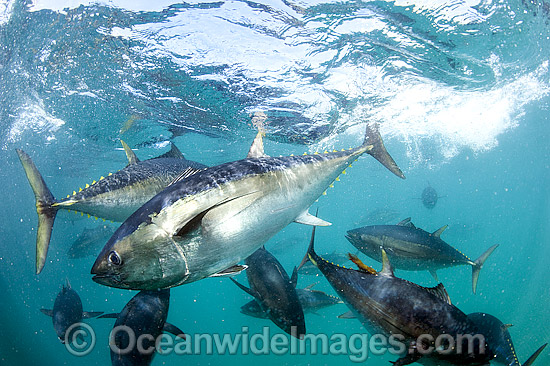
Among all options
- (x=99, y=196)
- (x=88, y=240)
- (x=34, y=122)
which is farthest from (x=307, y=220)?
(x=34, y=122)

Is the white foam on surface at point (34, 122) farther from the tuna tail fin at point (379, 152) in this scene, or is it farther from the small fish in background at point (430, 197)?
the small fish in background at point (430, 197)

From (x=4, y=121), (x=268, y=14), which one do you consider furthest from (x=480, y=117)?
(x=4, y=121)

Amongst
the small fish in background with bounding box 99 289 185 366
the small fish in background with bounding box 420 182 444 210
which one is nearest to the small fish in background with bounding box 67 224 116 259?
the small fish in background with bounding box 99 289 185 366

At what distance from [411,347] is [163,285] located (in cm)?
238

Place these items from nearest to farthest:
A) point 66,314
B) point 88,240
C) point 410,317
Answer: point 410,317
point 66,314
point 88,240

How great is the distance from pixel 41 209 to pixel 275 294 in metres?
2.98

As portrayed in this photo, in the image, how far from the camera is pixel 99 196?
9.27 ft

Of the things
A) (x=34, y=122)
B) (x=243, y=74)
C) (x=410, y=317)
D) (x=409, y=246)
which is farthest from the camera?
(x=34, y=122)

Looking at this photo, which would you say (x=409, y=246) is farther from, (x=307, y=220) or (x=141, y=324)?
(x=141, y=324)

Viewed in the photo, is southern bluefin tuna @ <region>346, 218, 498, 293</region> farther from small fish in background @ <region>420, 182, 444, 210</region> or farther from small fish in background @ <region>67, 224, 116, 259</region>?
small fish in background @ <region>67, 224, 116, 259</region>

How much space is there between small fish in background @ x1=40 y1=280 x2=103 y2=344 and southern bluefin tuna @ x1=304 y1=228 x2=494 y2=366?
6.35 meters

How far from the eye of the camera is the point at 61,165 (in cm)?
2320

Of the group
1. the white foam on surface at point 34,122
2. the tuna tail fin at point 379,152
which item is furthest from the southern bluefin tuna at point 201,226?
the white foam on surface at point 34,122

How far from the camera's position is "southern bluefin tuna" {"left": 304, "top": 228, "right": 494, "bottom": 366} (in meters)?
2.46
